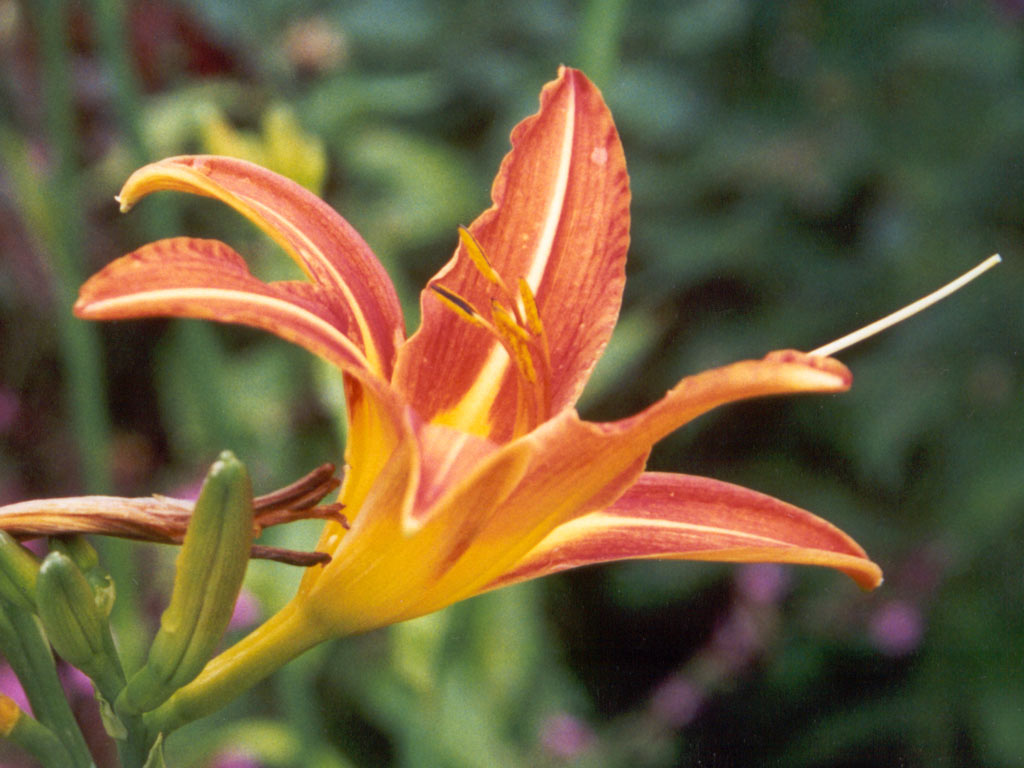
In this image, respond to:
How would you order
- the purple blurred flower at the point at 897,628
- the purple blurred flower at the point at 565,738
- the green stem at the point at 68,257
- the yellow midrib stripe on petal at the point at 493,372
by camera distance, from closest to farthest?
1. the yellow midrib stripe on petal at the point at 493,372
2. the green stem at the point at 68,257
3. the purple blurred flower at the point at 565,738
4. the purple blurred flower at the point at 897,628

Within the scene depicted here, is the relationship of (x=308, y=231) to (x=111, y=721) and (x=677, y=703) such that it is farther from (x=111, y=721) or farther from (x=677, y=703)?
(x=677, y=703)

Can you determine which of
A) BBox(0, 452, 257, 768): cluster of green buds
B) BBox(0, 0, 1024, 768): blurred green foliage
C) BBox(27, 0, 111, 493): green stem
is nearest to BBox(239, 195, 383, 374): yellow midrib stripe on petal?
BBox(0, 452, 257, 768): cluster of green buds

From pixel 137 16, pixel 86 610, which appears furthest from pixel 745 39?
pixel 86 610

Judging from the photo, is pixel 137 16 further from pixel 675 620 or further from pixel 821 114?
pixel 675 620

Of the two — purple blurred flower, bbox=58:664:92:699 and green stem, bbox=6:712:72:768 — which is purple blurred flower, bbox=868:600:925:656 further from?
green stem, bbox=6:712:72:768

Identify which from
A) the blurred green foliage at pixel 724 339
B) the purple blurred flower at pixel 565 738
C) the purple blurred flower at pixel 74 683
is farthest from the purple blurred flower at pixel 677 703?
the purple blurred flower at pixel 74 683

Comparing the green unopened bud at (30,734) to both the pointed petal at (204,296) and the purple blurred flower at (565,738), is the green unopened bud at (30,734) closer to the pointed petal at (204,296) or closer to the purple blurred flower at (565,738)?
the pointed petal at (204,296)
